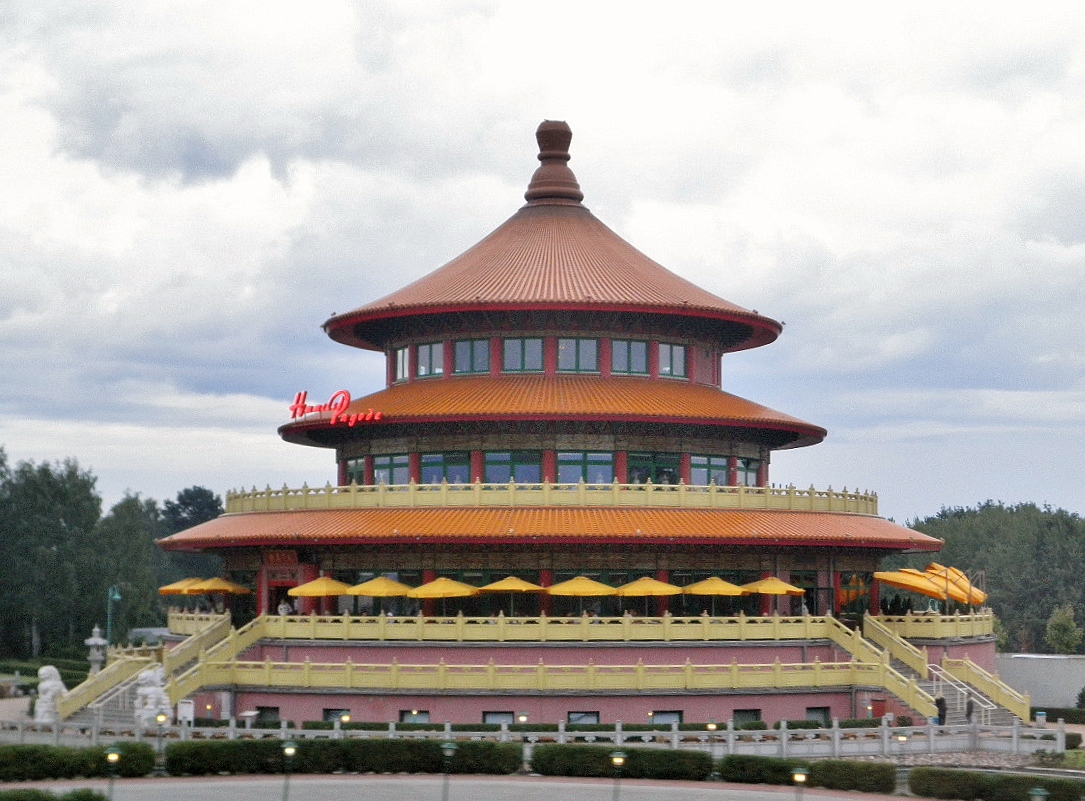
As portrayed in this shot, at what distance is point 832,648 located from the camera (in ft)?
202

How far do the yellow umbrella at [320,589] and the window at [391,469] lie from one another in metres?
7.35

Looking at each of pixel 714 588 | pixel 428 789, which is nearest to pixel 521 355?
pixel 714 588

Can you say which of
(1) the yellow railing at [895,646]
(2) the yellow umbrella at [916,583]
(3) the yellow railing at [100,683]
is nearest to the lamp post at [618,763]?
(1) the yellow railing at [895,646]

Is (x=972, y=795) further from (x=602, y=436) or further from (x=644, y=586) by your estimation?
(x=602, y=436)

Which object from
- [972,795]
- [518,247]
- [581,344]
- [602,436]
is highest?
[518,247]

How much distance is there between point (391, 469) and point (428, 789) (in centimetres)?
2694

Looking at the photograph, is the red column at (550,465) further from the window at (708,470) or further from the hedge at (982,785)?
the hedge at (982,785)

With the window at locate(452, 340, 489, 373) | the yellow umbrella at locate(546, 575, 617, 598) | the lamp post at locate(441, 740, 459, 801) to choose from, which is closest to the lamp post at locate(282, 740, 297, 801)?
the lamp post at locate(441, 740, 459, 801)

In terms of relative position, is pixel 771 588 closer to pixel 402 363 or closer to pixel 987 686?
pixel 987 686

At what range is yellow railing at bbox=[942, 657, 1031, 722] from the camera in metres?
60.1

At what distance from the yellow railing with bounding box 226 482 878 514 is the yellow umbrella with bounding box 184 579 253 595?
382cm

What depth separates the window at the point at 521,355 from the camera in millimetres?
70375

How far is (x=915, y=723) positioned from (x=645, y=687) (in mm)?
9453

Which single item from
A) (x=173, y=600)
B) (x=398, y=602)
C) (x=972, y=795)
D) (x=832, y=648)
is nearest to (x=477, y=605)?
(x=398, y=602)
